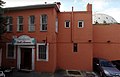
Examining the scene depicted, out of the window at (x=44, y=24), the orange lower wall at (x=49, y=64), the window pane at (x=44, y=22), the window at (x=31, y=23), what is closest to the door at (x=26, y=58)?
the orange lower wall at (x=49, y=64)

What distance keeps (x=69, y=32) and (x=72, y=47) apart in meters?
1.94

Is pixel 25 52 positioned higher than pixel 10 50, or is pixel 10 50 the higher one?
pixel 10 50

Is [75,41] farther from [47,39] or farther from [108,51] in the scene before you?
[108,51]

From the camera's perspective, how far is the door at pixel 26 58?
22.5m

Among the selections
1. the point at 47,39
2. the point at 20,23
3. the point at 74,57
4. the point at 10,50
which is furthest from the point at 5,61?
the point at 74,57

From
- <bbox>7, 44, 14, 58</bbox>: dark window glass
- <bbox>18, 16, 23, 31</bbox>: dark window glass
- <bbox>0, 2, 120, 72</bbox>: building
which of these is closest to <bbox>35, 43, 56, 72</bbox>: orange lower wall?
<bbox>0, 2, 120, 72</bbox>: building

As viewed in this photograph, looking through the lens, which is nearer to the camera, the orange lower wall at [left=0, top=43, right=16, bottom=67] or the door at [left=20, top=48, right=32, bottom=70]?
the orange lower wall at [left=0, top=43, right=16, bottom=67]

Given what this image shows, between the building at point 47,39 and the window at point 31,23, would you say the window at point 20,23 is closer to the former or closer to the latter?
the building at point 47,39

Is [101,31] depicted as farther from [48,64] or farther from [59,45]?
[48,64]

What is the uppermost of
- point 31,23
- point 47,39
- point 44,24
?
point 31,23

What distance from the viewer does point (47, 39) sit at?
831 inches

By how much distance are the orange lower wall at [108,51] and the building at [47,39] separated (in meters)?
3.20

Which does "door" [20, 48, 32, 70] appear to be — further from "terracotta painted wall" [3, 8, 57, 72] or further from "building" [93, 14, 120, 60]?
"building" [93, 14, 120, 60]

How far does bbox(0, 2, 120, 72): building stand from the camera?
2120cm
